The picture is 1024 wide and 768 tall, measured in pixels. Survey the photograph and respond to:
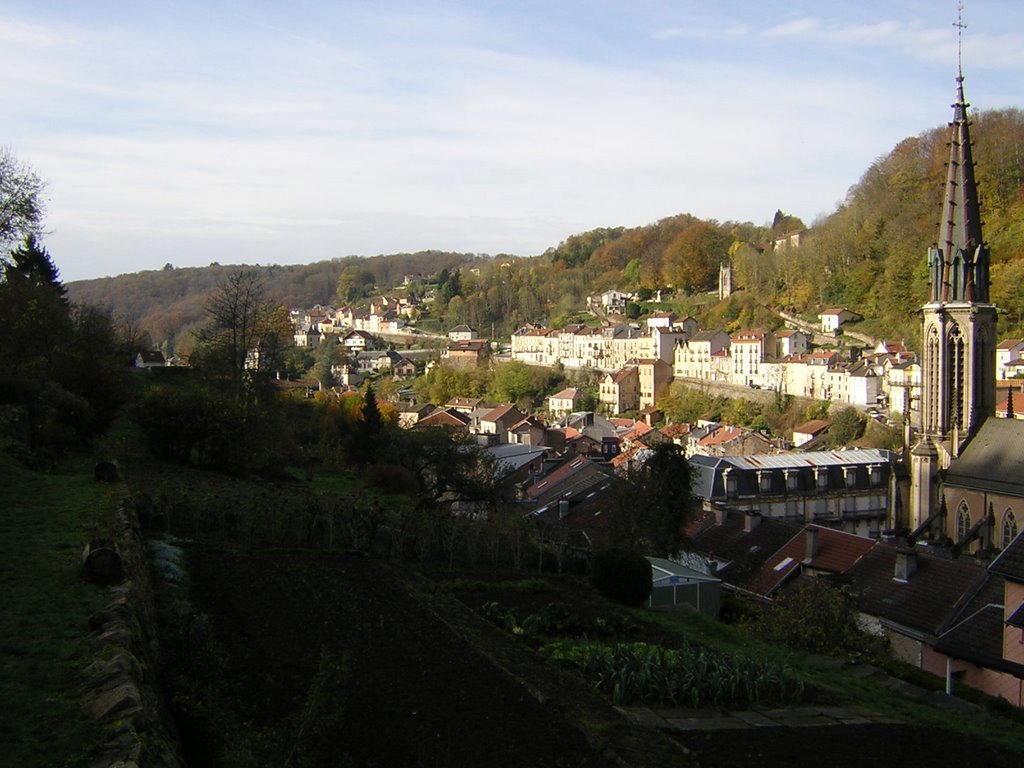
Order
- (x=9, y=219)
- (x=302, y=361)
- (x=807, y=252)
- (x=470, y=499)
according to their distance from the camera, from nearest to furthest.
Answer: (x=9, y=219) < (x=470, y=499) < (x=807, y=252) < (x=302, y=361)

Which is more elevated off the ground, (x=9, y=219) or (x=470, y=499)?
(x=9, y=219)

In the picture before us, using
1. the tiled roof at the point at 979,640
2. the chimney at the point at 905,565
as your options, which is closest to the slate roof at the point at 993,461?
the chimney at the point at 905,565

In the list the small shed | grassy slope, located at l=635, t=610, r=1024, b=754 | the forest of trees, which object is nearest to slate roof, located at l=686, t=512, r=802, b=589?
the small shed

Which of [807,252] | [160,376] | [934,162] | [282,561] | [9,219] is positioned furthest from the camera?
[807,252]

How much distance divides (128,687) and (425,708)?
3086mm

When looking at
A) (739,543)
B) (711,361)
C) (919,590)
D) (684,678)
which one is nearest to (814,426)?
(711,361)

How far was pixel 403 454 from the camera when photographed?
28484mm

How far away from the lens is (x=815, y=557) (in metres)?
22.3

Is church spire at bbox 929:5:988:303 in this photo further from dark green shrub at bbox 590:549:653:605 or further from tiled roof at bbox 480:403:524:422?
tiled roof at bbox 480:403:524:422

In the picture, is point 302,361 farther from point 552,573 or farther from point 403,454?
point 552,573

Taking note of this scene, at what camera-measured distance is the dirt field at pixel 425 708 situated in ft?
22.8

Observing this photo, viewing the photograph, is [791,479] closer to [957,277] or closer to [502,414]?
[957,277]

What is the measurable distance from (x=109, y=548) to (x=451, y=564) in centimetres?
822

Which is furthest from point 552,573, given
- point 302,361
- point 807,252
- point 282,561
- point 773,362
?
point 302,361
